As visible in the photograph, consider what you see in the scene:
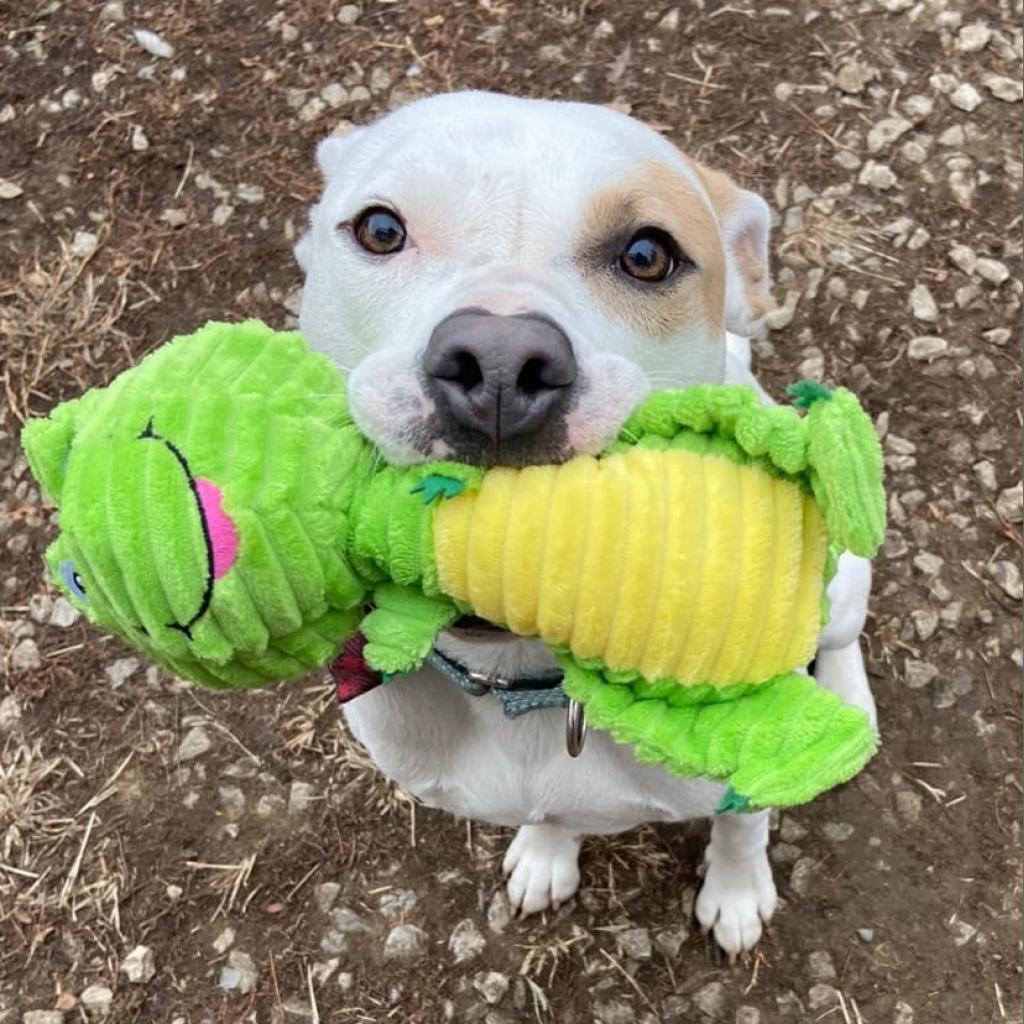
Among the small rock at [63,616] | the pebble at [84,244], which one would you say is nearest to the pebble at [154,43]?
the pebble at [84,244]

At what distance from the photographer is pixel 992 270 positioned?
14.2 ft

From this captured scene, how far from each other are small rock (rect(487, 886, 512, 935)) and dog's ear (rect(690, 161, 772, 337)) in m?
1.90

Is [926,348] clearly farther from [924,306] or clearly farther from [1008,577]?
[1008,577]

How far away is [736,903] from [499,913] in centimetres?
74

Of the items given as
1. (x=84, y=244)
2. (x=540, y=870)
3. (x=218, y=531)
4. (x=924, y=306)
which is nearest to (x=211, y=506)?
(x=218, y=531)

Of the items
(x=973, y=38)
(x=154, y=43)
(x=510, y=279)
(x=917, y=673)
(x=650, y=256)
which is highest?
(x=510, y=279)

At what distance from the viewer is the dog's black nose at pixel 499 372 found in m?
1.58

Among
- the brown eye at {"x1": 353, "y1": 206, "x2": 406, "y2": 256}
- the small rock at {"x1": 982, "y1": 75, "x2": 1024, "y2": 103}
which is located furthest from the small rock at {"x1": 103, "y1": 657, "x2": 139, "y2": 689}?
the small rock at {"x1": 982, "y1": 75, "x2": 1024, "y2": 103}

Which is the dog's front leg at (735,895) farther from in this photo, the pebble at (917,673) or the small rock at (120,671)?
the small rock at (120,671)

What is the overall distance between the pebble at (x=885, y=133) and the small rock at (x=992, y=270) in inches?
25.6

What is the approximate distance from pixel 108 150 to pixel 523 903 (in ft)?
11.9

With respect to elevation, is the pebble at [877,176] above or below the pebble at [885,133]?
below

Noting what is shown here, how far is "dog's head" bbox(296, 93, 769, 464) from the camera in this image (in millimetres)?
1639

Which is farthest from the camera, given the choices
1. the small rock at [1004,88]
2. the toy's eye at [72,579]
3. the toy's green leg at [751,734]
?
the small rock at [1004,88]
